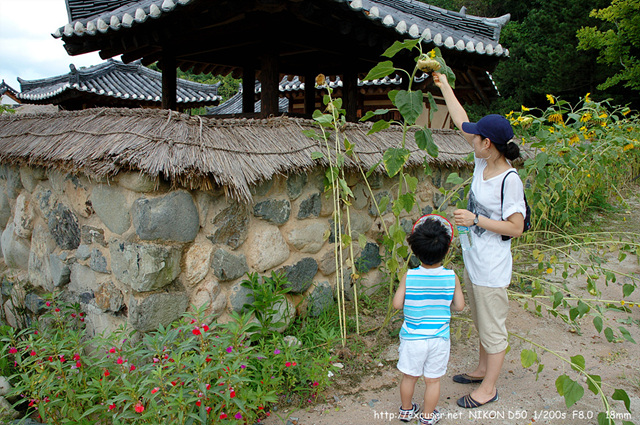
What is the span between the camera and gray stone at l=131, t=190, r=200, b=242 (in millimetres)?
2096

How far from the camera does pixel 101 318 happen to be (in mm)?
2459

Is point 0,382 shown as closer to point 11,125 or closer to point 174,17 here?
point 11,125

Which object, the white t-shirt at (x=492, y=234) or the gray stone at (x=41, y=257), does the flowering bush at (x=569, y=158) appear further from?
the gray stone at (x=41, y=257)

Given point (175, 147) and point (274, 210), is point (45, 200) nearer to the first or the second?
point (175, 147)

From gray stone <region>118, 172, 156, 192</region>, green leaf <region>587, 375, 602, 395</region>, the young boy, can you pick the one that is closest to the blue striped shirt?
the young boy

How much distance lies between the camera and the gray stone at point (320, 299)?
9.01ft

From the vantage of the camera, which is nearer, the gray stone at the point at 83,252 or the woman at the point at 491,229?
the woman at the point at 491,229

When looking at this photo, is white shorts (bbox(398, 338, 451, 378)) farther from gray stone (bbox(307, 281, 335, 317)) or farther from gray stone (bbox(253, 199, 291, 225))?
gray stone (bbox(253, 199, 291, 225))

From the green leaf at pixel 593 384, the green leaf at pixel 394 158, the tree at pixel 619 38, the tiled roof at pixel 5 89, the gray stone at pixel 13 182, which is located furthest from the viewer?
the tiled roof at pixel 5 89

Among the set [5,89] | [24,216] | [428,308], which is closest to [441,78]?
[428,308]

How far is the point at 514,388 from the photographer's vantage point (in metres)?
2.24

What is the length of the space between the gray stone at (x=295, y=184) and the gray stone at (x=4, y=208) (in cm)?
224

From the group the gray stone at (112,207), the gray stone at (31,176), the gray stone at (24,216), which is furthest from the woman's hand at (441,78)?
the gray stone at (24,216)

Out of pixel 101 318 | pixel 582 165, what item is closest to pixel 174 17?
pixel 101 318
